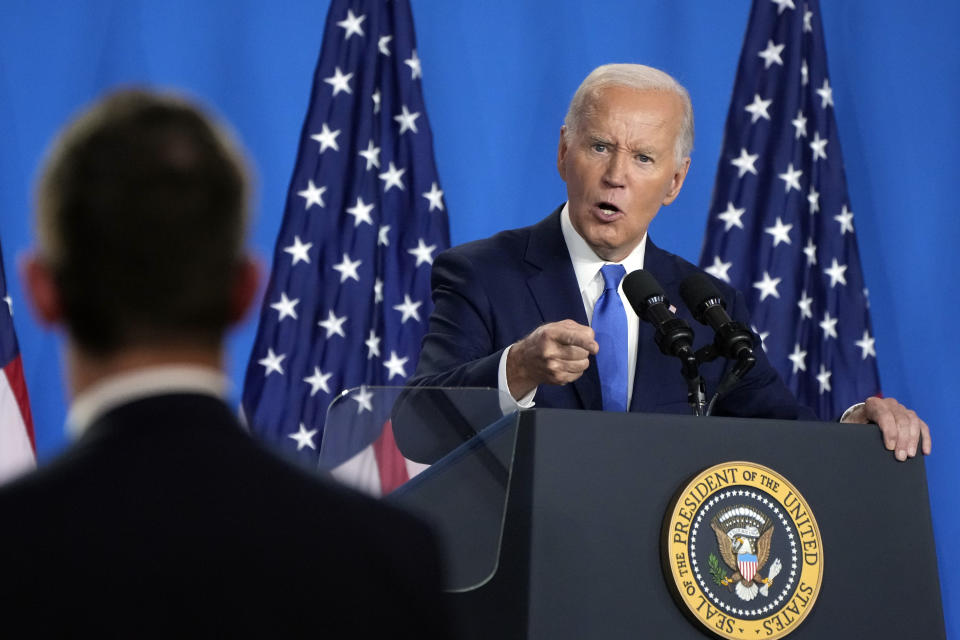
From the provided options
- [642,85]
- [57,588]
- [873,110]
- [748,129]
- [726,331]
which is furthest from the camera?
[873,110]

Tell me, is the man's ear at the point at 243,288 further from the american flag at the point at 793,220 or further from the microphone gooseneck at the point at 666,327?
the american flag at the point at 793,220

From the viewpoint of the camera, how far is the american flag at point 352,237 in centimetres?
435

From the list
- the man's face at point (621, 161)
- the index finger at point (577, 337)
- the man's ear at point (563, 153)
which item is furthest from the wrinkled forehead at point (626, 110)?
the index finger at point (577, 337)

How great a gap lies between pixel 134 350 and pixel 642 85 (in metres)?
2.15

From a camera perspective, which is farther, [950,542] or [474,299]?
[950,542]

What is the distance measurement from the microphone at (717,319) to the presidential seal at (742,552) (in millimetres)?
250

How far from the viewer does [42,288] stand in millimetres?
759

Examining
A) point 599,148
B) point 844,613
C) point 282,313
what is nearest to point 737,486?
point 844,613

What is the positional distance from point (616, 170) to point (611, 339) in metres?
0.46

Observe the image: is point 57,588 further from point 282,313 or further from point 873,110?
point 873,110

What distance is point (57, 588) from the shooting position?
26.9 inches

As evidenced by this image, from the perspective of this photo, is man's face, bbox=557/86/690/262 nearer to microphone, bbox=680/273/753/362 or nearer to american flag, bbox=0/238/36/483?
microphone, bbox=680/273/753/362

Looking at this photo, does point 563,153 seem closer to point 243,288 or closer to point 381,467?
point 381,467

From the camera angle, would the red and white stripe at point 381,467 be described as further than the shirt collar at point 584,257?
No
